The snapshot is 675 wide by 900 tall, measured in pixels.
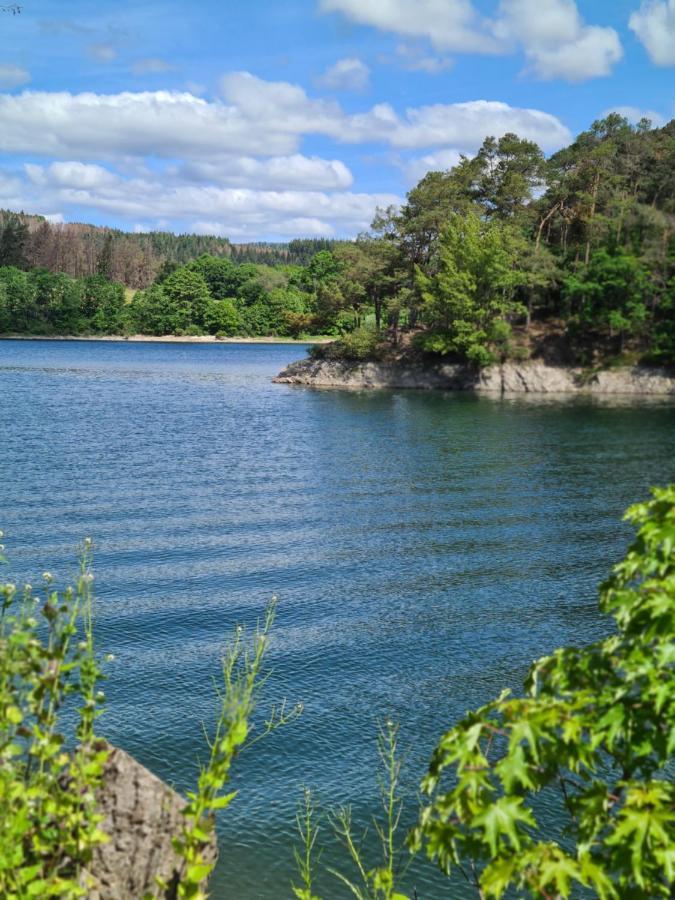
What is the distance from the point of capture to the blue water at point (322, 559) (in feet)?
41.1

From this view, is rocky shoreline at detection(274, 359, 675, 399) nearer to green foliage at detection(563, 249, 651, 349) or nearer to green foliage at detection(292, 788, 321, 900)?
green foliage at detection(563, 249, 651, 349)

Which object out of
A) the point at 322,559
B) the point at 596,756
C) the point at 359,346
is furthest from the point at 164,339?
the point at 596,756

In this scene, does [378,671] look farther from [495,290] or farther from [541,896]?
[495,290]

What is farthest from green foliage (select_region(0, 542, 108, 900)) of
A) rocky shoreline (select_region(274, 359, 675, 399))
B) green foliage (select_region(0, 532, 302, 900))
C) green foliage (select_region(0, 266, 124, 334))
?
green foliage (select_region(0, 266, 124, 334))

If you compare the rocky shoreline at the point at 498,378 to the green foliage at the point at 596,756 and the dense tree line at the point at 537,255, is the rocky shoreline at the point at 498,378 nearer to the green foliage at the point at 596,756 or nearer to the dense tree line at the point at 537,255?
the dense tree line at the point at 537,255

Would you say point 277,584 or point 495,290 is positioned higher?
point 495,290

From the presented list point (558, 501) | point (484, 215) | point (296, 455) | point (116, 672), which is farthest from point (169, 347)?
point (116, 672)

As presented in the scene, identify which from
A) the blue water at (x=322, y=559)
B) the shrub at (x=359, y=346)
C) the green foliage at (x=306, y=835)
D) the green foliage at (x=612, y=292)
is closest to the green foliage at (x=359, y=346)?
the shrub at (x=359, y=346)

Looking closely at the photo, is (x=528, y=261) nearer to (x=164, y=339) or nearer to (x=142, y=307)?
(x=164, y=339)

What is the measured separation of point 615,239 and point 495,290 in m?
10.5

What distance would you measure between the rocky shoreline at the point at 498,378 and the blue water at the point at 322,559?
50.6ft

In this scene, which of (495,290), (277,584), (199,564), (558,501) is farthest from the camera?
(495,290)

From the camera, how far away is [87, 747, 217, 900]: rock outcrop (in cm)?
593

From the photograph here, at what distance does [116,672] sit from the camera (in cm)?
1484
